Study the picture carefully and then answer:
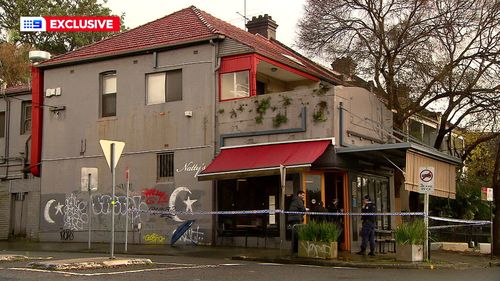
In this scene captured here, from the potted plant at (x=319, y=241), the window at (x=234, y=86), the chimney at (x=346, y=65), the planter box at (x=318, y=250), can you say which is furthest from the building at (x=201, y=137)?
the planter box at (x=318, y=250)

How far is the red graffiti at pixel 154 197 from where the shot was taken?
70.2 feet

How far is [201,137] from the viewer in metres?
21.0

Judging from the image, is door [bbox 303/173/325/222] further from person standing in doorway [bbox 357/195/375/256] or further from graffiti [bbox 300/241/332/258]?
graffiti [bbox 300/241/332/258]

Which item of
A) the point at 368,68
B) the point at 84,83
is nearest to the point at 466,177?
the point at 368,68

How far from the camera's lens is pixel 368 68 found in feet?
76.2

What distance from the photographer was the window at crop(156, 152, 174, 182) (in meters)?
21.6

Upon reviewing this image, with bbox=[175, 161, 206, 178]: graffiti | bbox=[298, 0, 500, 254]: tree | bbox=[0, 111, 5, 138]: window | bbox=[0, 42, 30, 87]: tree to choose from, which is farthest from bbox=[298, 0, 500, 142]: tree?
bbox=[0, 42, 30, 87]: tree

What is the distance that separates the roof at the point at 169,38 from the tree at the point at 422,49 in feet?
6.71

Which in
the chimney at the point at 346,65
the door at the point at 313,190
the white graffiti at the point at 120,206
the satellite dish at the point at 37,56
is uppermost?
the satellite dish at the point at 37,56

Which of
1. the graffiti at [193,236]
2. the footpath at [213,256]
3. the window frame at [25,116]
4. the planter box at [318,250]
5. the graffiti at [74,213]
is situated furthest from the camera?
the window frame at [25,116]

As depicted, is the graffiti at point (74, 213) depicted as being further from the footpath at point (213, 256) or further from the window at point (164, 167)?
the window at point (164, 167)

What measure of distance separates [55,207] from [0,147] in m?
5.71

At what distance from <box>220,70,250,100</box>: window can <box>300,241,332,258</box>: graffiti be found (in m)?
6.67

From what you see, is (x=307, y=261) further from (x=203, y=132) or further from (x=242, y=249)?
(x=203, y=132)
